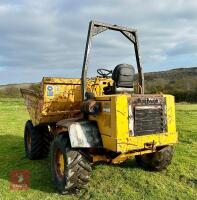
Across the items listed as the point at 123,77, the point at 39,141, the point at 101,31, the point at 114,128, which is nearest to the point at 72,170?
the point at 114,128

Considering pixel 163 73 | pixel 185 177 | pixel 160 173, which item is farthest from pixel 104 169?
pixel 163 73

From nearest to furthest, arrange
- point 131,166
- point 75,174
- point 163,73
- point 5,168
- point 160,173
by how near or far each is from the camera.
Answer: point 75,174
point 160,173
point 131,166
point 5,168
point 163,73

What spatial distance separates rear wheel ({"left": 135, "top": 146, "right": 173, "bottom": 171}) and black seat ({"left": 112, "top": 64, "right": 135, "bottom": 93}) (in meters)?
1.53

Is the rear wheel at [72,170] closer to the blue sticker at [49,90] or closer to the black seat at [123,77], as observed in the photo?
the black seat at [123,77]

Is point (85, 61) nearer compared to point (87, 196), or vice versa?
point (87, 196)

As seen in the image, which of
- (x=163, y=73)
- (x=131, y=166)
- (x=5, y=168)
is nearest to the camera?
(x=131, y=166)

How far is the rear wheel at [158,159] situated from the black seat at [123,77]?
1.53 metres

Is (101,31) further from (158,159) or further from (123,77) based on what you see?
(158,159)

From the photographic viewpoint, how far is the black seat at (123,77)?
6824mm

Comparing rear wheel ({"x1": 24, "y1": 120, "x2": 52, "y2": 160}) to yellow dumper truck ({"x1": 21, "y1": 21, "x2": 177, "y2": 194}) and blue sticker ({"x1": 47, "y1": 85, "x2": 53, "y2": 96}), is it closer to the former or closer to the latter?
blue sticker ({"x1": 47, "y1": 85, "x2": 53, "y2": 96})

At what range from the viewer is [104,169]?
7.77 metres

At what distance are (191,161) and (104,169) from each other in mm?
2200

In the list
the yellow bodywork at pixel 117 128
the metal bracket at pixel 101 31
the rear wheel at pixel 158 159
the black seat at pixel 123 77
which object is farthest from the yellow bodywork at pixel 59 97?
the rear wheel at pixel 158 159

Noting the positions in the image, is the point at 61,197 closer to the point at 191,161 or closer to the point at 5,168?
the point at 5,168
